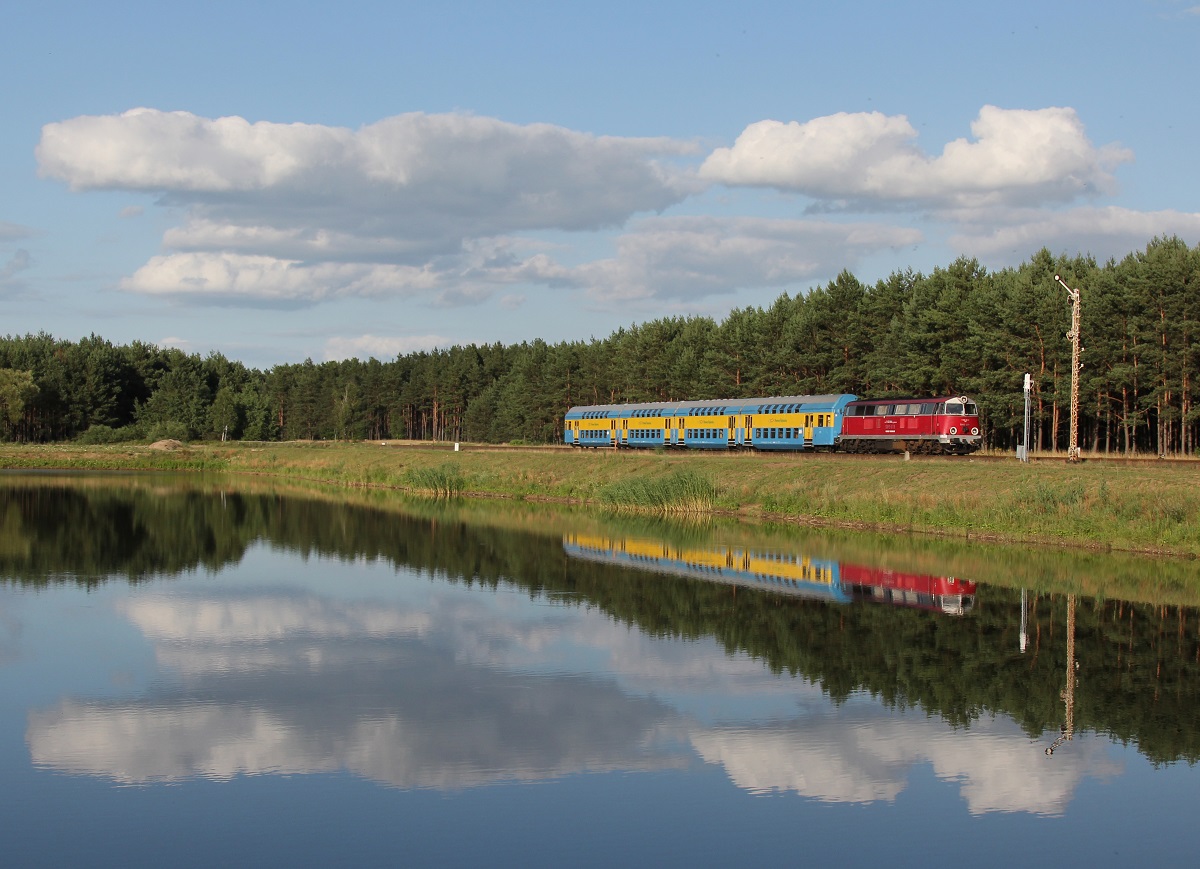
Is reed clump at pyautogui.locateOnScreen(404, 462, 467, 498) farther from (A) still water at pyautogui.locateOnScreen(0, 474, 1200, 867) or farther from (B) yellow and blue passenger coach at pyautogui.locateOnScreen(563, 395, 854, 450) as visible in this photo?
(A) still water at pyautogui.locateOnScreen(0, 474, 1200, 867)

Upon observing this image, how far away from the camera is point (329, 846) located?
13.2 m

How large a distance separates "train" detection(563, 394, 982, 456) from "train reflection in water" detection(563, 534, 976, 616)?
84.3 feet

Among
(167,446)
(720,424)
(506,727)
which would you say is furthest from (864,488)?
(167,446)

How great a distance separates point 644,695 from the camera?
20516 millimetres

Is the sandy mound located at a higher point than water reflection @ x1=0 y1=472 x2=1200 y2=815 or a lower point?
higher

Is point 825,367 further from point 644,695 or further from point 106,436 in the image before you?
point 106,436

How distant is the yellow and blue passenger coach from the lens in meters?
71.6

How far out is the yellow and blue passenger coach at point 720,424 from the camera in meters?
71.6

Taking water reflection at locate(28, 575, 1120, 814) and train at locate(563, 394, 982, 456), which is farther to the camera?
train at locate(563, 394, 982, 456)

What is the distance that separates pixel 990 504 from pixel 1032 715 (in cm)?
2481

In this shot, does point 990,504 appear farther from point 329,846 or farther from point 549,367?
point 549,367

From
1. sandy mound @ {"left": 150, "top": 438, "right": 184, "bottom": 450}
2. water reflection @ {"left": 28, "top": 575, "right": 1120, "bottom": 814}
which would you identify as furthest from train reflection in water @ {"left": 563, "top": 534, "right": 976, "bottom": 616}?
sandy mound @ {"left": 150, "top": 438, "right": 184, "bottom": 450}

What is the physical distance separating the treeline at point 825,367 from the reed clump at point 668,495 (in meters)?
26.5

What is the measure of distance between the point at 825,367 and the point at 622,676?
74595mm
